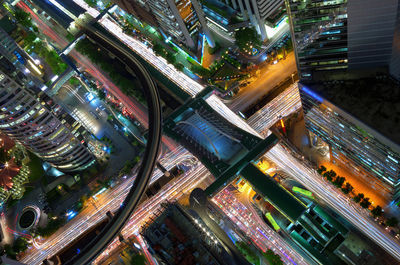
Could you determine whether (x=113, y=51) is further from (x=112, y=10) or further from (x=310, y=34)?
(x=310, y=34)

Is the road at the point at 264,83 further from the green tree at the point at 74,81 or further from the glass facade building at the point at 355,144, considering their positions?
the green tree at the point at 74,81

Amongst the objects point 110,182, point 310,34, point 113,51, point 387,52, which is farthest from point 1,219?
point 387,52

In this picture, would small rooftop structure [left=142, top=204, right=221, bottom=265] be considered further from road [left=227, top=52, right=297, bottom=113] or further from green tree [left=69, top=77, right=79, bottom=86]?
green tree [left=69, top=77, right=79, bottom=86]

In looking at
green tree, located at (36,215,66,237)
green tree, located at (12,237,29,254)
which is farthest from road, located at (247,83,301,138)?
green tree, located at (12,237,29,254)

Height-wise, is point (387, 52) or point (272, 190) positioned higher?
point (387, 52)

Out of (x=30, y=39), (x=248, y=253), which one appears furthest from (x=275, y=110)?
(x=30, y=39)

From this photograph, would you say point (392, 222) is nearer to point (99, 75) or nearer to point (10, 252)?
point (10, 252)

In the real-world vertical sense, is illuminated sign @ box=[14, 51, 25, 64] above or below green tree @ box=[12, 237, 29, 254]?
above
